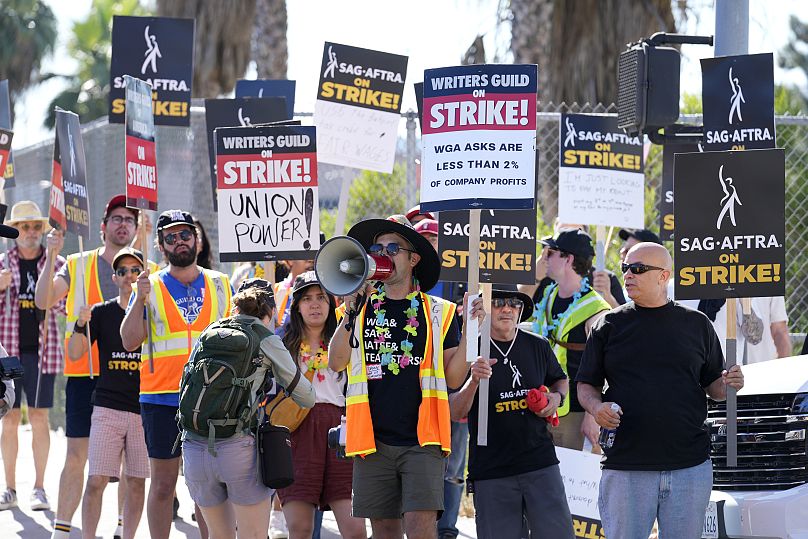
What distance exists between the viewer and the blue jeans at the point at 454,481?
369 inches

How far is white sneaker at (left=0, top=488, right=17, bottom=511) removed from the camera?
427 inches

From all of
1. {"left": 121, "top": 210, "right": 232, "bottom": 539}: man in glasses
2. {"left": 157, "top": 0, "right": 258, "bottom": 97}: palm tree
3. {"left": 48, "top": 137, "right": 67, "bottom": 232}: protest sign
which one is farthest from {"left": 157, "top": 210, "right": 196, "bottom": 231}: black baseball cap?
{"left": 157, "top": 0, "right": 258, "bottom": 97}: palm tree

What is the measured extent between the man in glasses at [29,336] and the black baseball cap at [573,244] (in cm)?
413

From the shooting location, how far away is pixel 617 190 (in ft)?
34.5

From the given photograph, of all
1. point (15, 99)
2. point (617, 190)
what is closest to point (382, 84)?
point (617, 190)

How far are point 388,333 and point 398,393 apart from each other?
30 centimetres

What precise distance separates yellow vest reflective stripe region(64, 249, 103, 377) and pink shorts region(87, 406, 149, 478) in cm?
53

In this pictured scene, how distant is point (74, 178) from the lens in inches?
383

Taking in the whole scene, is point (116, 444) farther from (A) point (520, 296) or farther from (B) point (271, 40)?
(B) point (271, 40)

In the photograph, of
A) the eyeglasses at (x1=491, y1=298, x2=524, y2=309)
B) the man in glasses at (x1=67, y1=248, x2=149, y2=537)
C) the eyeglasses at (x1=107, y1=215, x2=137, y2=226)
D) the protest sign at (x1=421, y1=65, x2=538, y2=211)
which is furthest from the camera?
the eyeglasses at (x1=107, y1=215, x2=137, y2=226)

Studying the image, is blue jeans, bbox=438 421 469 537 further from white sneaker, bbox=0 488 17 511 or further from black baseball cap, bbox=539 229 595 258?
white sneaker, bbox=0 488 17 511

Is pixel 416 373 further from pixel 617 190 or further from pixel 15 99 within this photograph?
pixel 15 99

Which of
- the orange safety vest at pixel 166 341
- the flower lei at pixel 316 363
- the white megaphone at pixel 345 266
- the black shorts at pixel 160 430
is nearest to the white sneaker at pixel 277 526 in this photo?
the black shorts at pixel 160 430

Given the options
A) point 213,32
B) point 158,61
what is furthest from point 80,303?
point 213,32
